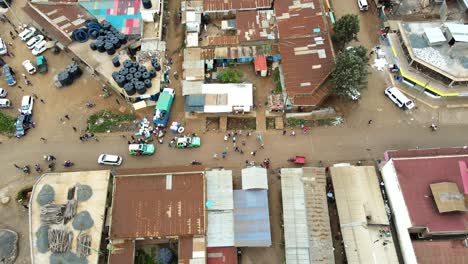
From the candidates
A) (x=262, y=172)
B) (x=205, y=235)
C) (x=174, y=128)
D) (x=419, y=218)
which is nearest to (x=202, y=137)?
(x=174, y=128)

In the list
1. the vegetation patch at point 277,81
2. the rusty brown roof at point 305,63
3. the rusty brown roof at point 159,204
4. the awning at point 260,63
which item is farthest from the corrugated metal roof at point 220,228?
the awning at point 260,63

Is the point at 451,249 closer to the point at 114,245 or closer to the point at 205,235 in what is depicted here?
the point at 205,235

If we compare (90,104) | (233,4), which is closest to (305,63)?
(233,4)

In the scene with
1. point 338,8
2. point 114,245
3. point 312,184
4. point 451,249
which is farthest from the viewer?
point 338,8

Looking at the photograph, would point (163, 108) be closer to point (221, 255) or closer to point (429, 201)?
point (221, 255)

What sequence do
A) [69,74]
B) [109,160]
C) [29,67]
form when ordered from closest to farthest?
[109,160]
[69,74]
[29,67]

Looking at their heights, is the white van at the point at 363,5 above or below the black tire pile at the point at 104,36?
above

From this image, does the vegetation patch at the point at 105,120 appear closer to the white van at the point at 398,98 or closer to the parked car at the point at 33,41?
the parked car at the point at 33,41
